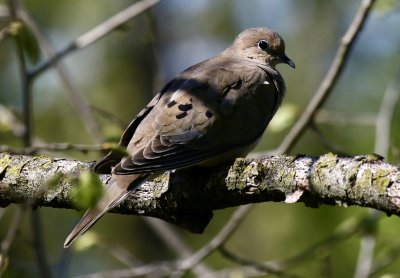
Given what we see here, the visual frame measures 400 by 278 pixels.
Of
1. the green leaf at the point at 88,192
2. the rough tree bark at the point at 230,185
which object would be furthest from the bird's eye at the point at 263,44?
the green leaf at the point at 88,192

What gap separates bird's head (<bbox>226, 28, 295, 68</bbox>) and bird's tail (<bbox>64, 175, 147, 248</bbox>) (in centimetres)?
230

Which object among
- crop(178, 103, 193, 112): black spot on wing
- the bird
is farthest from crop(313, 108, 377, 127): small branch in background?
crop(178, 103, 193, 112): black spot on wing

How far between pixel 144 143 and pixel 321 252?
1336 millimetres

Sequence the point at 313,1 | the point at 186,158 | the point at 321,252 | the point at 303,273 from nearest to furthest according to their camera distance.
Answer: the point at 186,158, the point at 321,252, the point at 303,273, the point at 313,1

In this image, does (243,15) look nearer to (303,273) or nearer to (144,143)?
(303,273)

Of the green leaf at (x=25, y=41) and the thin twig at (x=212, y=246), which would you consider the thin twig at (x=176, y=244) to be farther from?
the green leaf at (x=25, y=41)

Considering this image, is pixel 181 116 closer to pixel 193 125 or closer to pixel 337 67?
pixel 193 125

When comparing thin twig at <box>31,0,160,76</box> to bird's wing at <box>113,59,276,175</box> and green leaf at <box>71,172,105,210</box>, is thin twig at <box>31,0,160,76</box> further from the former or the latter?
green leaf at <box>71,172,105,210</box>

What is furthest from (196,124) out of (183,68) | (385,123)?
(183,68)

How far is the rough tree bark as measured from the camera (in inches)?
124

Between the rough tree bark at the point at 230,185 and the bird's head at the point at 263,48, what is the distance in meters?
2.01

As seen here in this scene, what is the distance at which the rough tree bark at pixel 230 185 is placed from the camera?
10.4 ft

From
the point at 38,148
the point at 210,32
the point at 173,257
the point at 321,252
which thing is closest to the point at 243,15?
the point at 210,32

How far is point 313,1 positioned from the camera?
11672mm
